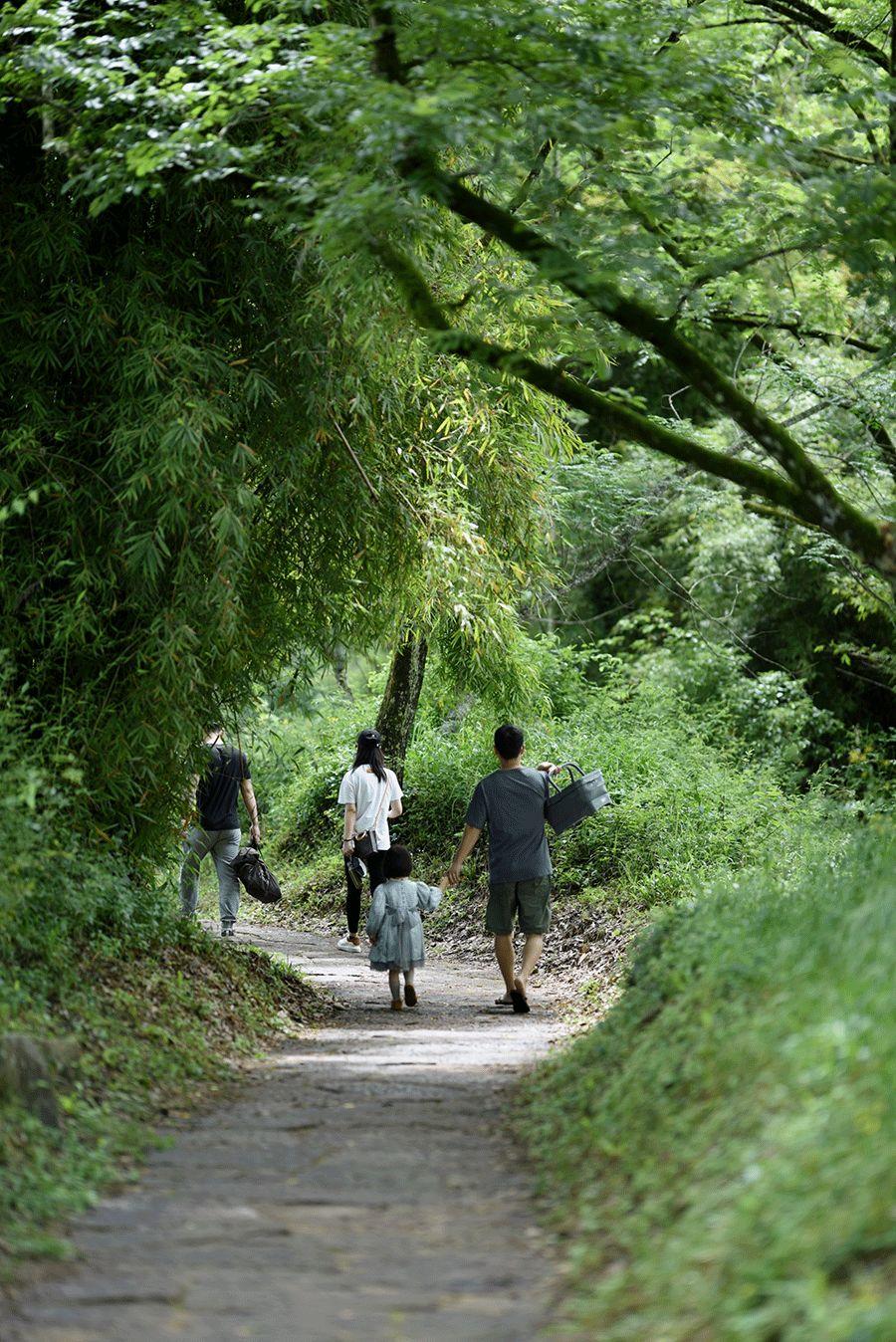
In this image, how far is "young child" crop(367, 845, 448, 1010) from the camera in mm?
10188

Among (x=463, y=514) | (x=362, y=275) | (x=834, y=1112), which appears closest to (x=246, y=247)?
(x=362, y=275)

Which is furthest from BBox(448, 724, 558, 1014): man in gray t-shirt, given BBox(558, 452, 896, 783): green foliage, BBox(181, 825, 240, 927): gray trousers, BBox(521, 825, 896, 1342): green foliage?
BBox(558, 452, 896, 783): green foliage

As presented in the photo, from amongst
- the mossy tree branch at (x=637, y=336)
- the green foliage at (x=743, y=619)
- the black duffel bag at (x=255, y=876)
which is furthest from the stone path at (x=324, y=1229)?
the green foliage at (x=743, y=619)

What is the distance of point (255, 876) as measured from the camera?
12250 mm

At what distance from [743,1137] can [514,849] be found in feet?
20.6

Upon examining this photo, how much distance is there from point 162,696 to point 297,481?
72.3 inches

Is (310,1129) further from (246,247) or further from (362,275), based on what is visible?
(246,247)

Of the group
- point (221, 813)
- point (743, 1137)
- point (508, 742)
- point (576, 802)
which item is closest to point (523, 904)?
point (576, 802)

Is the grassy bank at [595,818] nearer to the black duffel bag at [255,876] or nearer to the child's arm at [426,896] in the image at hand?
the black duffel bag at [255,876]

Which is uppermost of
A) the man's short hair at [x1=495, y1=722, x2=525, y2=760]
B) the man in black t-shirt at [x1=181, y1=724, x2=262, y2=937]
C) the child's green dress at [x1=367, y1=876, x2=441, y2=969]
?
the man's short hair at [x1=495, y1=722, x2=525, y2=760]

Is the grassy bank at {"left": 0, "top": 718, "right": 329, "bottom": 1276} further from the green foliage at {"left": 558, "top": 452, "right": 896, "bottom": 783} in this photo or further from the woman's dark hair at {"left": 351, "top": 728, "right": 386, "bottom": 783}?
the green foliage at {"left": 558, "top": 452, "right": 896, "bottom": 783}

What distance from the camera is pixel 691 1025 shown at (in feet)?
18.1

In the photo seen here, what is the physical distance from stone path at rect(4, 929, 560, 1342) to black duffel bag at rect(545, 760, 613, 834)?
9.07ft

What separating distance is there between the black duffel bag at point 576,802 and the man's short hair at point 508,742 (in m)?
0.43
